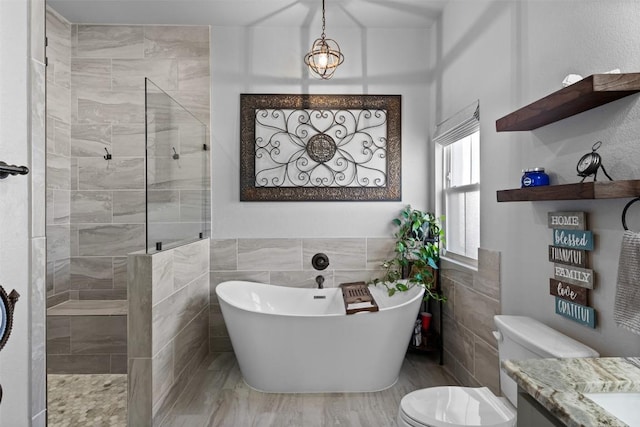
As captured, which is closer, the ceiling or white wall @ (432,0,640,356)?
white wall @ (432,0,640,356)

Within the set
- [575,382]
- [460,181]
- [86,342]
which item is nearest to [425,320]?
[460,181]

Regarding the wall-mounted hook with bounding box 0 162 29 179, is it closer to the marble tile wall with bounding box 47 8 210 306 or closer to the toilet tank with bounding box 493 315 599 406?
the toilet tank with bounding box 493 315 599 406

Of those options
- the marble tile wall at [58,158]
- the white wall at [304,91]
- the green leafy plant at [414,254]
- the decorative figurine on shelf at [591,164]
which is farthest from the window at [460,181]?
the marble tile wall at [58,158]

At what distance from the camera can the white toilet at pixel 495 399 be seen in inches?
54.9

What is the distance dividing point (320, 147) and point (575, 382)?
2.62 m

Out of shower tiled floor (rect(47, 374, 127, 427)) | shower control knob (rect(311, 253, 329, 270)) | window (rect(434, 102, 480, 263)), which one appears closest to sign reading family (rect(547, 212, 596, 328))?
window (rect(434, 102, 480, 263))

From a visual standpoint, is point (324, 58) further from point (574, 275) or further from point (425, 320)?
point (425, 320)

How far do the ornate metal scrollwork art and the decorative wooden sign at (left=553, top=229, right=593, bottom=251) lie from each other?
1.74 metres

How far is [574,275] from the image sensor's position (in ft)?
4.98

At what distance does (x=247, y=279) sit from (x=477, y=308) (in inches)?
74.5

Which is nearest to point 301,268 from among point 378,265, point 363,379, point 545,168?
point 378,265

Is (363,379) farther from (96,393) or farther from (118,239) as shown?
(118,239)

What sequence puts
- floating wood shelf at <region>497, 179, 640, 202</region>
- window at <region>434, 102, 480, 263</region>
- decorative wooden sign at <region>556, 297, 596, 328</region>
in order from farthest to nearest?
window at <region>434, 102, 480, 263</region> → decorative wooden sign at <region>556, 297, 596, 328</region> → floating wood shelf at <region>497, 179, 640, 202</region>

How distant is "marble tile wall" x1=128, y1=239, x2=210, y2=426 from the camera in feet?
6.86
